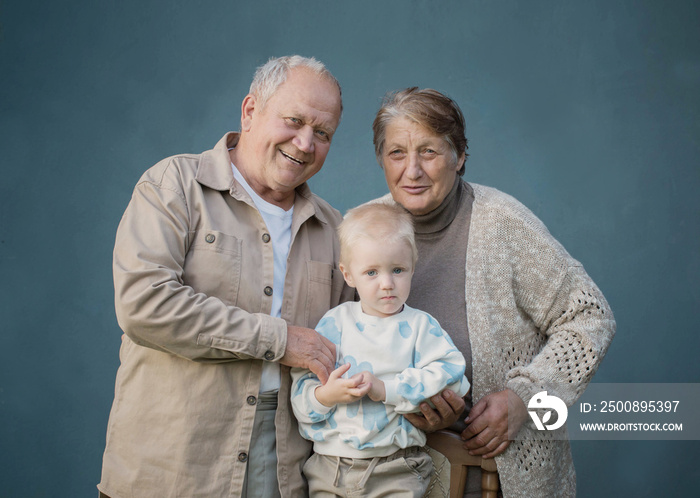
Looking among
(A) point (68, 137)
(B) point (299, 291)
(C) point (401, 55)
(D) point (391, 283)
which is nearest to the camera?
(D) point (391, 283)

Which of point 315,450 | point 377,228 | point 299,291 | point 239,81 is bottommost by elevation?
point 315,450

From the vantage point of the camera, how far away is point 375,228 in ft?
6.49

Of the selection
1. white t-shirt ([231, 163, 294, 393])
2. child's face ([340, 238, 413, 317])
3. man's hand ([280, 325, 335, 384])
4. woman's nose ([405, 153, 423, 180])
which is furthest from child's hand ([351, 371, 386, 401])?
woman's nose ([405, 153, 423, 180])

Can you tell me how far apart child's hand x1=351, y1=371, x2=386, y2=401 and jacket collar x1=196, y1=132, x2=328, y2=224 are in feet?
2.23

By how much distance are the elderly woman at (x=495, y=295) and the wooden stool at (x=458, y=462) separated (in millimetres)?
28

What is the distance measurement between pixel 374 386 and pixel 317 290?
47 cm

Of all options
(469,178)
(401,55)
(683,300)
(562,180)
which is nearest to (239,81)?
(401,55)

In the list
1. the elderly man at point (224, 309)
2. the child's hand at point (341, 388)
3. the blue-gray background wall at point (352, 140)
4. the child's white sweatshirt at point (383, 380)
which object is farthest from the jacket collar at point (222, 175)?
the blue-gray background wall at point (352, 140)

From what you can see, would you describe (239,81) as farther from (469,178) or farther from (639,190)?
(639,190)

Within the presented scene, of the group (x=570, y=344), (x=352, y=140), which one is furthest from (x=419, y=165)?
(x=352, y=140)

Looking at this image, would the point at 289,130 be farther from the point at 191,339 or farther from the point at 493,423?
the point at 493,423

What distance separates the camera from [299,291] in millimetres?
2119

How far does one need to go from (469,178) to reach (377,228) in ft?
5.74

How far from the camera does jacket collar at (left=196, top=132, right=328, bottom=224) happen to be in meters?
2.07
